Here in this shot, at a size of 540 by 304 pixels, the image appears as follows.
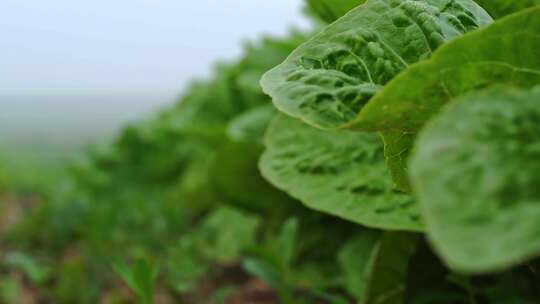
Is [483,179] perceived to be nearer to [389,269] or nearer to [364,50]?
[364,50]

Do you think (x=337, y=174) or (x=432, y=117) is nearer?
(x=432, y=117)

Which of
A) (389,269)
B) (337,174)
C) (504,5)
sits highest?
(504,5)

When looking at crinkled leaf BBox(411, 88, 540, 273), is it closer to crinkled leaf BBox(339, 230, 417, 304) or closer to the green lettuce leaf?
crinkled leaf BBox(339, 230, 417, 304)

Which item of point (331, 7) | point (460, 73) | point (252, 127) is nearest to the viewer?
Answer: point (460, 73)

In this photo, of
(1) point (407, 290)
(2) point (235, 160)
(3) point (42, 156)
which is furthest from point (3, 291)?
(3) point (42, 156)

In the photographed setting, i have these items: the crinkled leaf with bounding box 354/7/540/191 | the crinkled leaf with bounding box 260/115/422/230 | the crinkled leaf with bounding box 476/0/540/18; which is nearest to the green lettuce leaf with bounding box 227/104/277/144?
the crinkled leaf with bounding box 260/115/422/230

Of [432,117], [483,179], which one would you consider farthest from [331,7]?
[483,179]

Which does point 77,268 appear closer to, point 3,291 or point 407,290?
point 3,291
